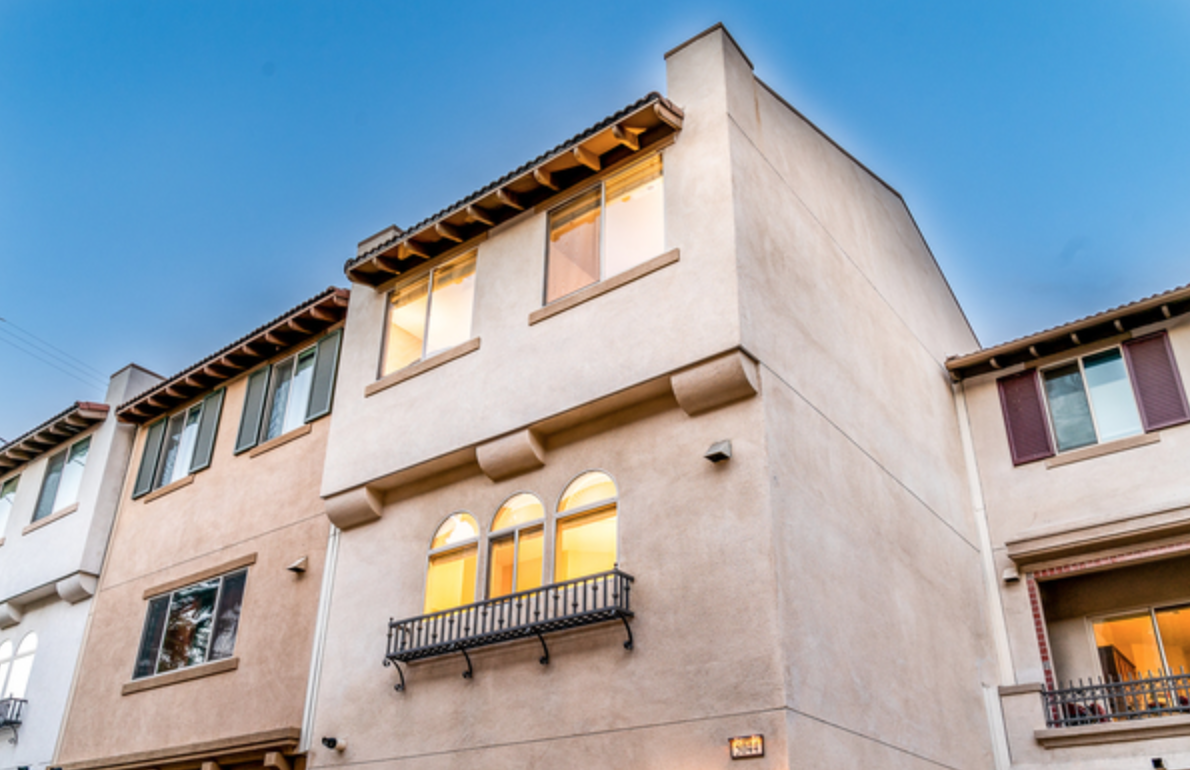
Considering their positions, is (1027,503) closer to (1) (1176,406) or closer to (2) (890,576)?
(1) (1176,406)

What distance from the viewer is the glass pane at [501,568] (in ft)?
39.6

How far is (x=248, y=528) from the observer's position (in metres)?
16.6

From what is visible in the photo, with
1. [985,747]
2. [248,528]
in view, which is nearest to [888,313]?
[985,747]

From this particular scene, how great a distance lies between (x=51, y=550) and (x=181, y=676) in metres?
6.07

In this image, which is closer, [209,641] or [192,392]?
[209,641]

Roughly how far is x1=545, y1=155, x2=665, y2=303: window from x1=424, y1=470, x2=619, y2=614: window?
2.63 m

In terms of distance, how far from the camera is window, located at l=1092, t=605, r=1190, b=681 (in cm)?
1407

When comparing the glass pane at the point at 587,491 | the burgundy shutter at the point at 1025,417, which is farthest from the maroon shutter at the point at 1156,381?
the glass pane at the point at 587,491

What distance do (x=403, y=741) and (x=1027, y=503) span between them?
9.70m

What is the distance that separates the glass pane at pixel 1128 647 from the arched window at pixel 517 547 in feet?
28.1

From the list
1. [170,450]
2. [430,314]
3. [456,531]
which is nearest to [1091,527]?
[456,531]

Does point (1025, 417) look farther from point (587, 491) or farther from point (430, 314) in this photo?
point (430, 314)

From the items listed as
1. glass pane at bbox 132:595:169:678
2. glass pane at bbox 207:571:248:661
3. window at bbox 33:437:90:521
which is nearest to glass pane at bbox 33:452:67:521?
window at bbox 33:437:90:521

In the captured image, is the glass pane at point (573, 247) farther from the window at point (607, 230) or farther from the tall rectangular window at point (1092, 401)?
the tall rectangular window at point (1092, 401)
